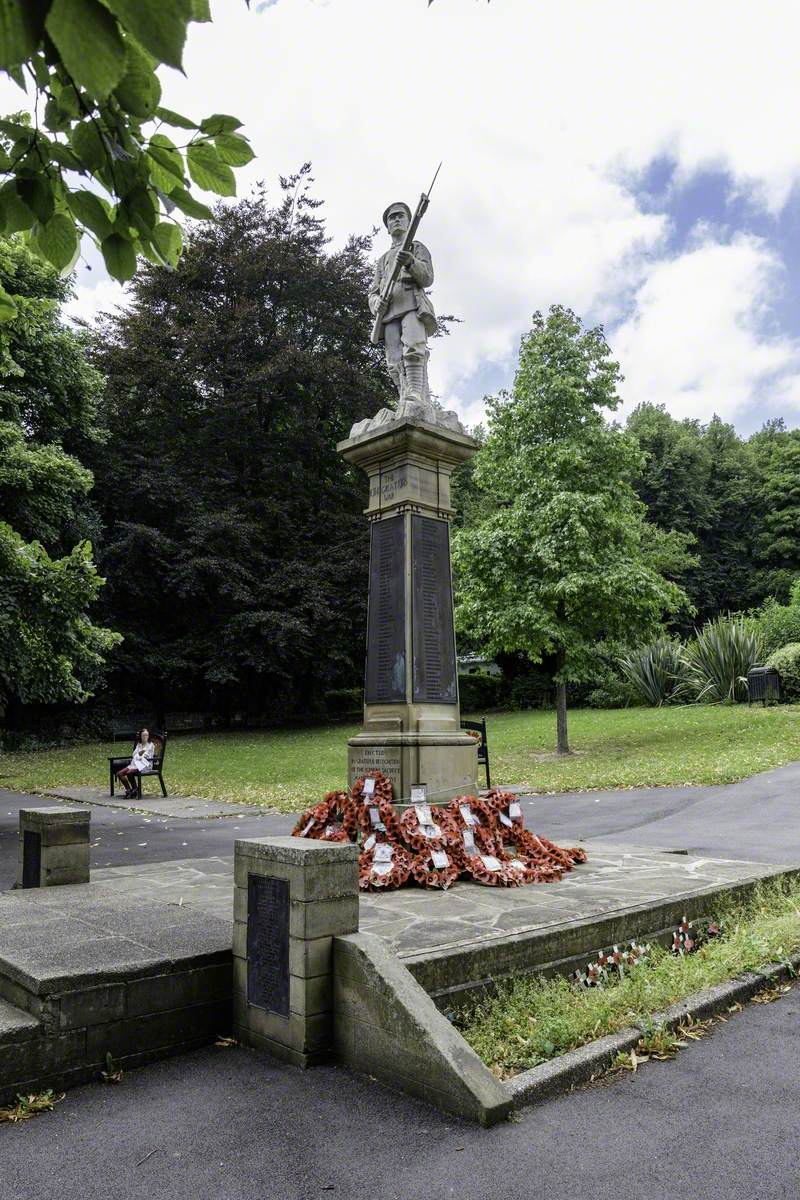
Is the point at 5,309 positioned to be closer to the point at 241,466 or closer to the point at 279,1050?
the point at 279,1050

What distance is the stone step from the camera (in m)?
3.75

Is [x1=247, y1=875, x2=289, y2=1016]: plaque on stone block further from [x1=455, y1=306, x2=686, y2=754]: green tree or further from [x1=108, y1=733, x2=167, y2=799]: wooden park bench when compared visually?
[x1=455, y1=306, x2=686, y2=754]: green tree

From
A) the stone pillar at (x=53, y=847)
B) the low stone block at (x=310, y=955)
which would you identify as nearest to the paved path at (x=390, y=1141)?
the low stone block at (x=310, y=955)

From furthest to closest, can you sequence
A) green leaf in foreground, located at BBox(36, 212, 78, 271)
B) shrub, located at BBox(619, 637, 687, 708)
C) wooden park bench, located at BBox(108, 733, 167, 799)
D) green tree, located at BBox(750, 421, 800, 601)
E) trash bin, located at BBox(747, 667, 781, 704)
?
green tree, located at BBox(750, 421, 800, 601), shrub, located at BBox(619, 637, 687, 708), trash bin, located at BBox(747, 667, 781, 704), wooden park bench, located at BBox(108, 733, 167, 799), green leaf in foreground, located at BBox(36, 212, 78, 271)

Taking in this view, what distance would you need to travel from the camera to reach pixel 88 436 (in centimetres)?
2586

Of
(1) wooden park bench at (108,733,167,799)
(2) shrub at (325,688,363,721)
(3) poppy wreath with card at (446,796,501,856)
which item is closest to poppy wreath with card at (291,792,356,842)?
(3) poppy wreath with card at (446,796,501,856)

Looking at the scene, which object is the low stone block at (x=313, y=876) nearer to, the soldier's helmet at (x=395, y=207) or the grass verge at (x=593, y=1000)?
the grass verge at (x=593, y=1000)

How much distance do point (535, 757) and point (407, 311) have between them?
41.6 ft

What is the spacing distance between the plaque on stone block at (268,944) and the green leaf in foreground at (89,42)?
354 cm

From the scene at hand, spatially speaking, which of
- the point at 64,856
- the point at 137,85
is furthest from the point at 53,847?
the point at 137,85

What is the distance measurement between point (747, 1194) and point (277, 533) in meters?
27.4

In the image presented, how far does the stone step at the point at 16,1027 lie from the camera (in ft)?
12.3

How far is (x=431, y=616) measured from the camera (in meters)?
8.00

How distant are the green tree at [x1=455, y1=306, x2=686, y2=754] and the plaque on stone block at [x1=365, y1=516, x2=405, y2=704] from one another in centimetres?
1083
